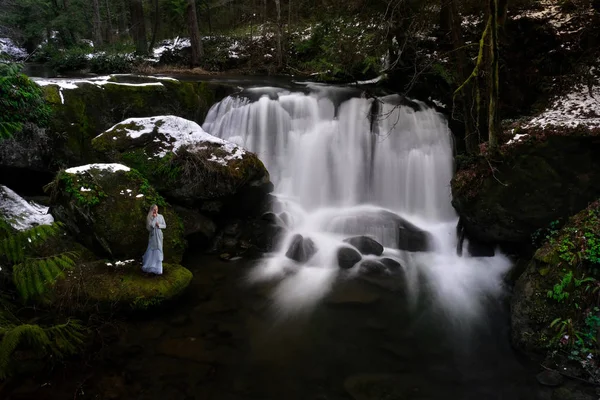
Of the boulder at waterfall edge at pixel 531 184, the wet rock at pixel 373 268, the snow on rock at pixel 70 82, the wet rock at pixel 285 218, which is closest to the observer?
the boulder at waterfall edge at pixel 531 184

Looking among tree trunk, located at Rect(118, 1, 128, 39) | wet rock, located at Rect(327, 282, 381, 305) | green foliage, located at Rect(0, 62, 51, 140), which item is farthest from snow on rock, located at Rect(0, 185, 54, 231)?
tree trunk, located at Rect(118, 1, 128, 39)

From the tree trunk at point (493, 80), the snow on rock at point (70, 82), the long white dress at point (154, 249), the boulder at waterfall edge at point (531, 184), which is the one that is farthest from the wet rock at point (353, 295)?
the snow on rock at point (70, 82)

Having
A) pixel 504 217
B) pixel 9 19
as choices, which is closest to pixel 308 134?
pixel 504 217

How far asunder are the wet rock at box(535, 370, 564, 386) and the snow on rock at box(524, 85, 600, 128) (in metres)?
5.02

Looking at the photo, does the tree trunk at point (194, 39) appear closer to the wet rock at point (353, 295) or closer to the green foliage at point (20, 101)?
the green foliage at point (20, 101)

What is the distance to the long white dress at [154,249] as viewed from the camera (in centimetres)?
672

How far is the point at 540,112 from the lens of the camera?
350 inches

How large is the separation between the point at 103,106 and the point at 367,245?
310 inches

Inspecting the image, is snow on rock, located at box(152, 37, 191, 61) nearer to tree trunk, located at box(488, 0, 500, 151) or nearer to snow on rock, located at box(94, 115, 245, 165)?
snow on rock, located at box(94, 115, 245, 165)

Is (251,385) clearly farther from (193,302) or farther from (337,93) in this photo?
(337,93)

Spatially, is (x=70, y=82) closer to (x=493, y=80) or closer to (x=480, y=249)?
(x=493, y=80)

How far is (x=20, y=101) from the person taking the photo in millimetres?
7738

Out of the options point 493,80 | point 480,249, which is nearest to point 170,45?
point 493,80

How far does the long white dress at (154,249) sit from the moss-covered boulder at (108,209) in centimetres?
54
